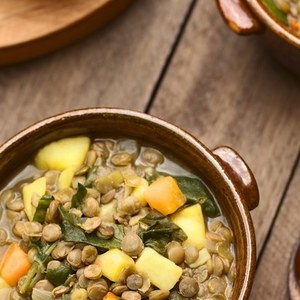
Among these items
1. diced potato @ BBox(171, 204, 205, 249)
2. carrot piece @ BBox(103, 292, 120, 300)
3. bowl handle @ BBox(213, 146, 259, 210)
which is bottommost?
carrot piece @ BBox(103, 292, 120, 300)

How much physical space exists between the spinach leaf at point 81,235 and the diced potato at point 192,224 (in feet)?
0.45

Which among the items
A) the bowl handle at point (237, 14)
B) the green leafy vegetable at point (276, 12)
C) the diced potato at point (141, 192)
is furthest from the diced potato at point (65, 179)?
the green leafy vegetable at point (276, 12)

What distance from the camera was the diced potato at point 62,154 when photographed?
2.08 m

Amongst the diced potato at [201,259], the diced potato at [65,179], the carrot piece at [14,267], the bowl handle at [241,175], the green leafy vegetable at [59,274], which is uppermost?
the bowl handle at [241,175]

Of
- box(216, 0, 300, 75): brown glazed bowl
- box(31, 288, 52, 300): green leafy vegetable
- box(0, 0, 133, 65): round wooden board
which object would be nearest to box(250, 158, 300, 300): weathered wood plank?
box(216, 0, 300, 75): brown glazed bowl

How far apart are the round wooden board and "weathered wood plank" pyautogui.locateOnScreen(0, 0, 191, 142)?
0.06 metres

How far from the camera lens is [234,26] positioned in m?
2.15

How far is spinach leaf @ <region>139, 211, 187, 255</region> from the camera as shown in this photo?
197cm

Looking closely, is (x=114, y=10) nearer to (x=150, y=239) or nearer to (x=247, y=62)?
(x=247, y=62)

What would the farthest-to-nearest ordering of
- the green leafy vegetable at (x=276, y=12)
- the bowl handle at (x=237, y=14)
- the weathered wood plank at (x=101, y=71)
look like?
the weathered wood plank at (x=101, y=71) → the green leafy vegetable at (x=276, y=12) → the bowl handle at (x=237, y=14)

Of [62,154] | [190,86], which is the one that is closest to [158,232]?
[62,154]

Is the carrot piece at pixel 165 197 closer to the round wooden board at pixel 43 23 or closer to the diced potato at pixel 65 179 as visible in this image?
the diced potato at pixel 65 179

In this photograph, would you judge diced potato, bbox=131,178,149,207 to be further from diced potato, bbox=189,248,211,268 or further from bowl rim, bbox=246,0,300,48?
bowl rim, bbox=246,0,300,48

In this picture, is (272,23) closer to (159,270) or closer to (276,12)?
(276,12)
